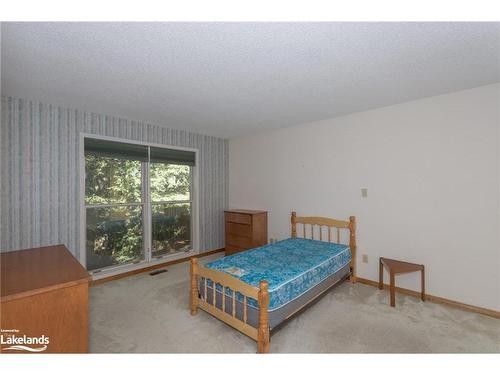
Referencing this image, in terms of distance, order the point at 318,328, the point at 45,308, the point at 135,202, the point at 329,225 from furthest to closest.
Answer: the point at 135,202, the point at 329,225, the point at 318,328, the point at 45,308

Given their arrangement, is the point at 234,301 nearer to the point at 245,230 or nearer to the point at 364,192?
the point at 245,230

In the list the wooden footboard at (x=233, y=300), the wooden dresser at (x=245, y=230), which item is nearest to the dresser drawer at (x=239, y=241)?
the wooden dresser at (x=245, y=230)

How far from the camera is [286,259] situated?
2.78 m

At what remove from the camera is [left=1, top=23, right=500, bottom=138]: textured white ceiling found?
1.56 m

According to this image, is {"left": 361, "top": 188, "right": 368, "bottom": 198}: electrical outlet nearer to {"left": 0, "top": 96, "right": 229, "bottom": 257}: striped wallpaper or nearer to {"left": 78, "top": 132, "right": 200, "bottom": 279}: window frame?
{"left": 78, "top": 132, "right": 200, "bottom": 279}: window frame

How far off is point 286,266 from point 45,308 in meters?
1.96

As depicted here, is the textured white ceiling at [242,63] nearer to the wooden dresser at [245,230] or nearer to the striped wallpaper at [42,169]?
the striped wallpaper at [42,169]

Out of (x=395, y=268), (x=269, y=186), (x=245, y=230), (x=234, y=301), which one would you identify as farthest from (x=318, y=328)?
(x=269, y=186)

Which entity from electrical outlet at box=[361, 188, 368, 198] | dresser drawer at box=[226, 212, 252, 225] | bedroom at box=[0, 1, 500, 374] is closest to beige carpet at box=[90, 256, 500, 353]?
bedroom at box=[0, 1, 500, 374]

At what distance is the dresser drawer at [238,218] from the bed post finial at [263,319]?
2387mm

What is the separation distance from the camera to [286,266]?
2.51 meters

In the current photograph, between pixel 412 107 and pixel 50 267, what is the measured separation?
13.2 feet
